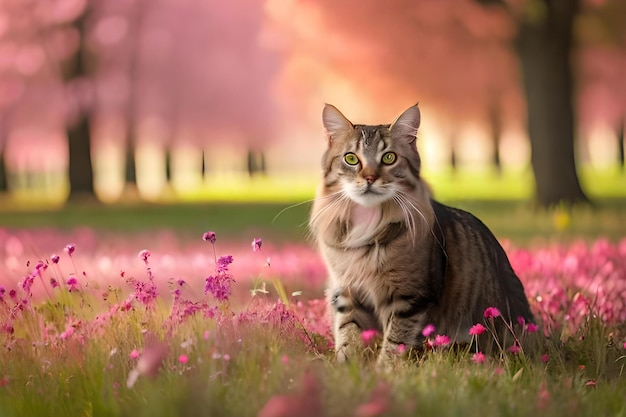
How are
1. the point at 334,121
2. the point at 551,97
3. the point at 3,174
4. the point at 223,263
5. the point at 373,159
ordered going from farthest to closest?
the point at 3,174 < the point at 551,97 < the point at 334,121 < the point at 373,159 < the point at 223,263

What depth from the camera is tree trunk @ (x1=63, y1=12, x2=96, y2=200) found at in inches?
890

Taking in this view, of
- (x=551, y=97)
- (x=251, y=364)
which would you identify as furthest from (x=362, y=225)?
(x=551, y=97)

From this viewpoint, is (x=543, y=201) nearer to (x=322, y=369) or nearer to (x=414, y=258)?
(x=414, y=258)

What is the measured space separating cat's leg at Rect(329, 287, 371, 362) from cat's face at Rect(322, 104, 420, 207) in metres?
0.70

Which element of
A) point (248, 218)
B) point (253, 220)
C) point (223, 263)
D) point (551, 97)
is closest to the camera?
point (223, 263)

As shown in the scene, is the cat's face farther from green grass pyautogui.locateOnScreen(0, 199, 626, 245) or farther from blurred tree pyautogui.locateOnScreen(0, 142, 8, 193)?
blurred tree pyautogui.locateOnScreen(0, 142, 8, 193)

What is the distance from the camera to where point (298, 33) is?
63.4ft

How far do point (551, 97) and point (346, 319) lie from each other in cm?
1149

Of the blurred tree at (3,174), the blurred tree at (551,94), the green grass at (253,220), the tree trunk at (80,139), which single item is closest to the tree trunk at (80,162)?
the tree trunk at (80,139)

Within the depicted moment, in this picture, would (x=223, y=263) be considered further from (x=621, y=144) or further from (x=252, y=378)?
(x=621, y=144)

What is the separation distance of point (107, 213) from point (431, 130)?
16819 millimetres

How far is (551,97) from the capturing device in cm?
1560

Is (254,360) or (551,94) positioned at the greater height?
(551,94)

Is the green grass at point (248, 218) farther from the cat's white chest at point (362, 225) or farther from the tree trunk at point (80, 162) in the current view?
the cat's white chest at point (362, 225)
